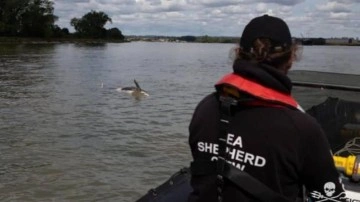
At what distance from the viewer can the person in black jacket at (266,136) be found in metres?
2.05

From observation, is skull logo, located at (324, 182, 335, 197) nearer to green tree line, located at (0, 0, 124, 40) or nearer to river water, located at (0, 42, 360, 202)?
river water, located at (0, 42, 360, 202)

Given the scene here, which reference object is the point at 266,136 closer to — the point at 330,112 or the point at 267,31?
the point at 267,31

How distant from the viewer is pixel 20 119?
47.0ft

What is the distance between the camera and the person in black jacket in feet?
6.74

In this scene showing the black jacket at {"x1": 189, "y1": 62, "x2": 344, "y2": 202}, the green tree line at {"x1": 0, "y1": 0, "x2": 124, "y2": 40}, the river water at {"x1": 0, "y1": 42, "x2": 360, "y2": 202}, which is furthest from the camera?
the green tree line at {"x1": 0, "y1": 0, "x2": 124, "y2": 40}

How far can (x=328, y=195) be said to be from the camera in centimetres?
216

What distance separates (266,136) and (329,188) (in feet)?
1.24

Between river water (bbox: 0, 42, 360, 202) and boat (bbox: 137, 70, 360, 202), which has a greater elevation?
boat (bbox: 137, 70, 360, 202)

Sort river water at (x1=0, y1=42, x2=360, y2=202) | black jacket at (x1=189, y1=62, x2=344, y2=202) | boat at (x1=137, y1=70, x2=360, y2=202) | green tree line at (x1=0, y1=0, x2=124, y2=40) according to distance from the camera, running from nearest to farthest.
A: black jacket at (x1=189, y1=62, x2=344, y2=202) → boat at (x1=137, y1=70, x2=360, y2=202) → river water at (x1=0, y1=42, x2=360, y2=202) → green tree line at (x1=0, y1=0, x2=124, y2=40)

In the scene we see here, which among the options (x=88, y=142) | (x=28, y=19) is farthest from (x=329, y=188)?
(x=28, y=19)

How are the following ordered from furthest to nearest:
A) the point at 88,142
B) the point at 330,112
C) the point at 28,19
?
the point at 28,19 < the point at 88,142 < the point at 330,112

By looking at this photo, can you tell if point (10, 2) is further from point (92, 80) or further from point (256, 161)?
point (256, 161)

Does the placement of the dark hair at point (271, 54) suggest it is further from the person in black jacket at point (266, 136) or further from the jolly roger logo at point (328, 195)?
the jolly roger logo at point (328, 195)

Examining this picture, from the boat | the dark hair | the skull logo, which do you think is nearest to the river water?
the dark hair
